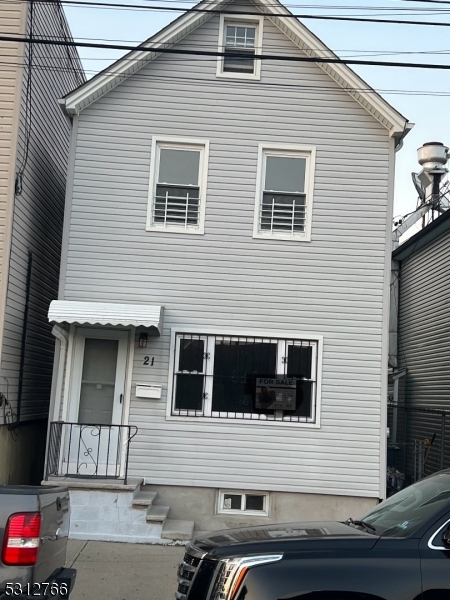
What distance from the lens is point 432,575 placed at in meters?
4.88

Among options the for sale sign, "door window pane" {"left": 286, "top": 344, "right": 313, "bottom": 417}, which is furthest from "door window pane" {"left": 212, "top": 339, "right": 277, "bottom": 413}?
"door window pane" {"left": 286, "top": 344, "right": 313, "bottom": 417}

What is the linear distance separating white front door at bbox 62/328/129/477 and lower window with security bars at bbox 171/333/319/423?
0.89 metres

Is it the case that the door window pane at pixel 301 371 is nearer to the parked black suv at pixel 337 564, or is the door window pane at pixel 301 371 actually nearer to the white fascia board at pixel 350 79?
the white fascia board at pixel 350 79

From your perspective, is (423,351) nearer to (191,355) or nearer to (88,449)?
(191,355)

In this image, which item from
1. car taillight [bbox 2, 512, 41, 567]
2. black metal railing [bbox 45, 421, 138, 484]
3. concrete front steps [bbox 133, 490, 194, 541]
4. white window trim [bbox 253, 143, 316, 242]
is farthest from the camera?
white window trim [bbox 253, 143, 316, 242]

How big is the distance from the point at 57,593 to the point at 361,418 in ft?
23.4

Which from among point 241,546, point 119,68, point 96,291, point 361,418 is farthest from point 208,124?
point 241,546

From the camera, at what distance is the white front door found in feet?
38.4

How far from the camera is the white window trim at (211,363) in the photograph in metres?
11.8

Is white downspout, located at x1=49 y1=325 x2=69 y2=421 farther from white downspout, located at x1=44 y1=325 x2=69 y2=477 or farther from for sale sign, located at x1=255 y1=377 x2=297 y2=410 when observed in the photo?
for sale sign, located at x1=255 y1=377 x2=297 y2=410

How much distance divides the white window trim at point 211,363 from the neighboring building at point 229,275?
0.07 feet

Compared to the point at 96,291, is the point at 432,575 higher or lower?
lower

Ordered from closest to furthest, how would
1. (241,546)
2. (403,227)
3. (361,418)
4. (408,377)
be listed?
1. (241,546)
2. (361,418)
3. (408,377)
4. (403,227)

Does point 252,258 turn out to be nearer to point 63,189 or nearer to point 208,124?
point 208,124
